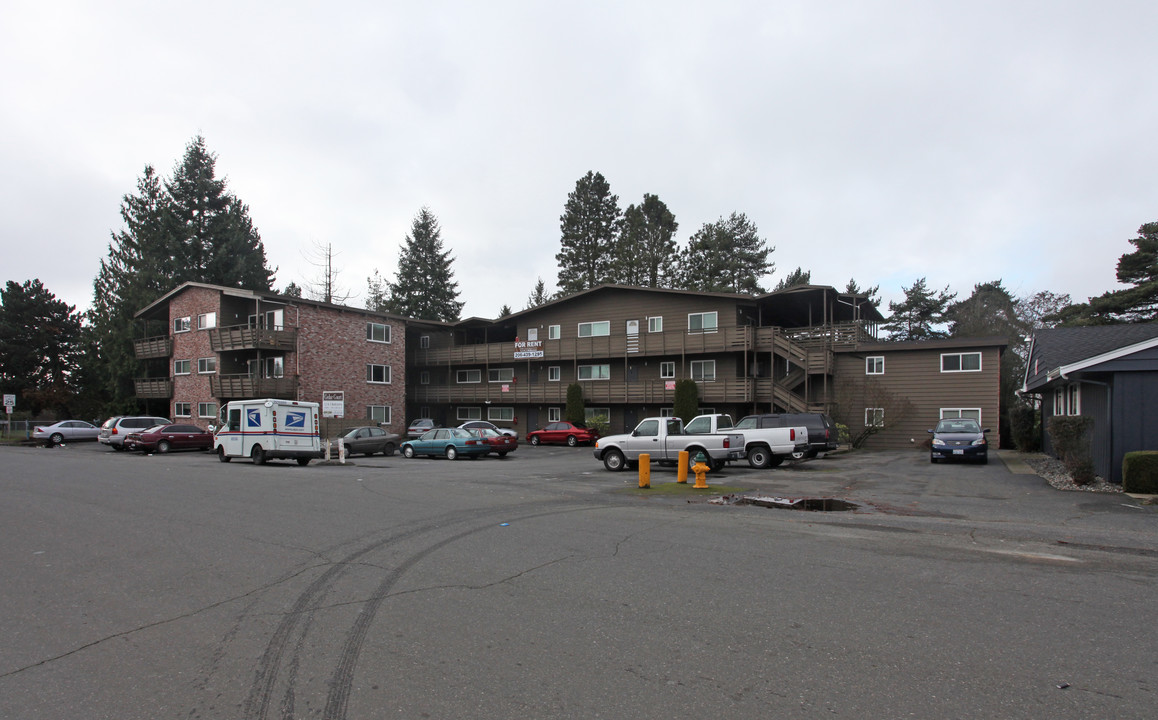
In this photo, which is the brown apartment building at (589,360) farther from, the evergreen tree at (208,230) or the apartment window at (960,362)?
the evergreen tree at (208,230)

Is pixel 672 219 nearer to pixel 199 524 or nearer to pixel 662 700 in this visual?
pixel 199 524

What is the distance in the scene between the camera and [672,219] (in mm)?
57812

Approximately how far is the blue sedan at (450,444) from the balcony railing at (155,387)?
26540mm

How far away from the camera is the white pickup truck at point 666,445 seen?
60.6 ft

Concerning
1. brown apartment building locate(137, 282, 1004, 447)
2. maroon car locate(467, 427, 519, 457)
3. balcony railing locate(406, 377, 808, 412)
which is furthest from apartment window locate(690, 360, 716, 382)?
maroon car locate(467, 427, 519, 457)

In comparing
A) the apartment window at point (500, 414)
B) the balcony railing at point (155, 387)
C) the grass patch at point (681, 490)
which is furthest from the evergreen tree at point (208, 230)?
the grass patch at point (681, 490)

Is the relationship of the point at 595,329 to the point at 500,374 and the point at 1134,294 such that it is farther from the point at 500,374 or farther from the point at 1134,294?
the point at 1134,294

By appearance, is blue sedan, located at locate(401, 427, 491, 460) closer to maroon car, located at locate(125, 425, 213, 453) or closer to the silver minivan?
maroon car, located at locate(125, 425, 213, 453)

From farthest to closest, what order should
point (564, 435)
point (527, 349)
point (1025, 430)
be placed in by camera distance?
point (527, 349)
point (564, 435)
point (1025, 430)

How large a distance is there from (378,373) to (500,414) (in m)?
8.31

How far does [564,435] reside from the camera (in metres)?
36.5

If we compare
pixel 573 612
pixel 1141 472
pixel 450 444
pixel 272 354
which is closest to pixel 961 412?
pixel 1141 472

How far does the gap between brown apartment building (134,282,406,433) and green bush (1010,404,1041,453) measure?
3123cm

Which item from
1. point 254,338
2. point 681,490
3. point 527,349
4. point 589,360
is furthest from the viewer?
point 527,349
